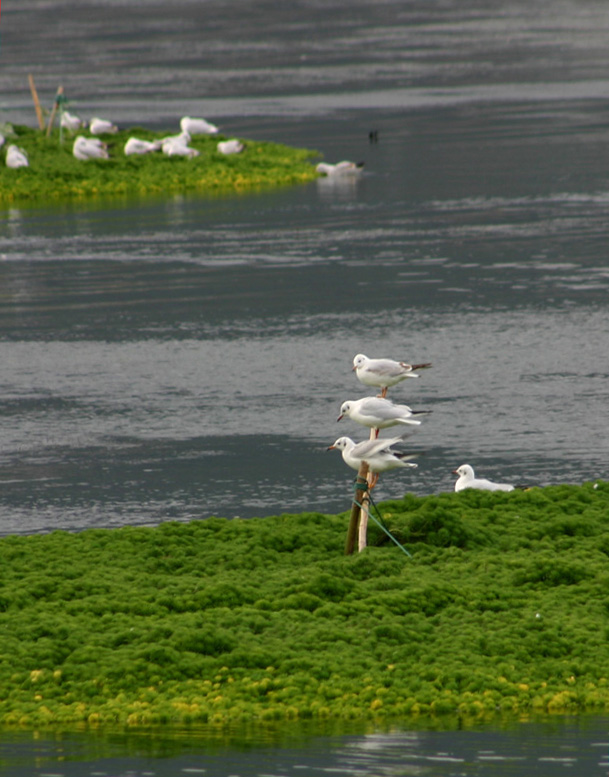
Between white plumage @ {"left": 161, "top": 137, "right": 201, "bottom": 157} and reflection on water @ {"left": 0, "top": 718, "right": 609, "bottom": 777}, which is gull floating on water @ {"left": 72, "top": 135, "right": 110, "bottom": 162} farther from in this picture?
reflection on water @ {"left": 0, "top": 718, "right": 609, "bottom": 777}

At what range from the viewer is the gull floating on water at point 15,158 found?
3941cm

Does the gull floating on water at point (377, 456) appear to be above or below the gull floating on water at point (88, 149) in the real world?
below

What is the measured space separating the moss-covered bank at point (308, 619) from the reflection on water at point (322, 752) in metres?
0.28

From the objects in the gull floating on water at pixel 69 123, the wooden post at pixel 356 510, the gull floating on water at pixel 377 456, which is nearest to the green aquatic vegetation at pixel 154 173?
the gull floating on water at pixel 69 123

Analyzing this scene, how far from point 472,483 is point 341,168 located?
2522 centimetres

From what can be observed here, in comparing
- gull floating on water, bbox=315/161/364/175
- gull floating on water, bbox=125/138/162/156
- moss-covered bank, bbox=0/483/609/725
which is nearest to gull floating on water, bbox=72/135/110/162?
gull floating on water, bbox=125/138/162/156

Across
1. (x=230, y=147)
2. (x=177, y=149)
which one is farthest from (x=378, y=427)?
(x=177, y=149)

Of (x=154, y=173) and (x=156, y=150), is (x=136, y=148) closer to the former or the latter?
(x=156, y=150)

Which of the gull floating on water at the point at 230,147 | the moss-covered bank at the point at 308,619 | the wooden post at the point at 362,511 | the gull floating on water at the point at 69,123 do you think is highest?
the gull floating on water at the point at 69,123

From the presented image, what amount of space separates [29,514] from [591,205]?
20.6m

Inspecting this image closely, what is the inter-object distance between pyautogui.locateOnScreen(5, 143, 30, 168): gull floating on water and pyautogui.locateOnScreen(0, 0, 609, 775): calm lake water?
3.30 m

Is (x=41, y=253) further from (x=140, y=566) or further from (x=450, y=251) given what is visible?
(x=140, y=566)

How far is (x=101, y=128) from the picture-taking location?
43688 mm

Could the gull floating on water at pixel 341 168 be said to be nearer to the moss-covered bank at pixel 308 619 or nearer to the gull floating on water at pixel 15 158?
the gull floating on water at pixel 15 158
